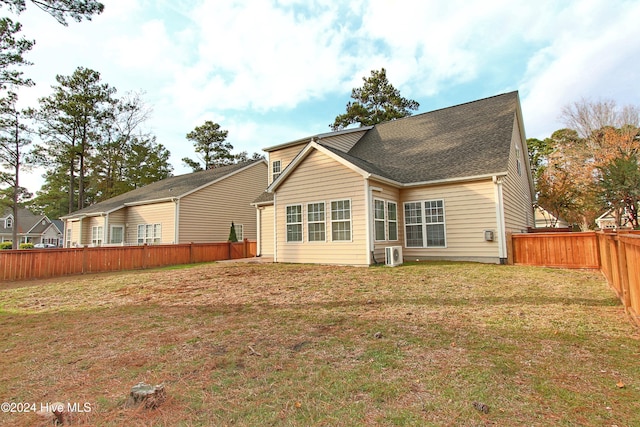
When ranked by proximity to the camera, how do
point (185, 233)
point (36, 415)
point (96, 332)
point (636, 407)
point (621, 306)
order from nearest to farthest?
point (636, 407)
point (36, 415)
point (96, 332)
point (621, 306)
point (185, 233)

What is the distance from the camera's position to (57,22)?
9688mm

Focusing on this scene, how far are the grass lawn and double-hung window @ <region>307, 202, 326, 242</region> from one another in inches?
197

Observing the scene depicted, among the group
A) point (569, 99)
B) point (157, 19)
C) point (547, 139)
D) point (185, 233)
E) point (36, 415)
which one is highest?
point (569, 99)

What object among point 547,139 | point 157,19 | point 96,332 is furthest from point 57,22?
point 547,139

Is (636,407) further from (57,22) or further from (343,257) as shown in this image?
(57,22)

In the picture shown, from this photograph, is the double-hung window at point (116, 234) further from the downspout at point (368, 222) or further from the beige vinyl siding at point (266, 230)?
the downspout at point (368, 222)

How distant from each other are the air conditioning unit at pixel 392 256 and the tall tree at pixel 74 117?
3186cm

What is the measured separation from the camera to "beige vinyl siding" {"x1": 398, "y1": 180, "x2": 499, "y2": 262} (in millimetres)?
10547

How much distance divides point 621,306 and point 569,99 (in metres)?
31.7

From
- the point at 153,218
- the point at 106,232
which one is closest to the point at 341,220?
the point at 153,218

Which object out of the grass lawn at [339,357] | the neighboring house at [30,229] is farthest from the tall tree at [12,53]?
the neighboring house at [30,229]

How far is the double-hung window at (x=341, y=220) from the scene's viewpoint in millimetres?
10969

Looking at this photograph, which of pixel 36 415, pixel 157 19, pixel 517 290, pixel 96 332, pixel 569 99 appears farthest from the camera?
pixel 569 99

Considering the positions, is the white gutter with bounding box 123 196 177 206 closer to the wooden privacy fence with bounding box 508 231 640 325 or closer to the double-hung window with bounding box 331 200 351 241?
the double-hung window with bounding box 331 200 351 241
